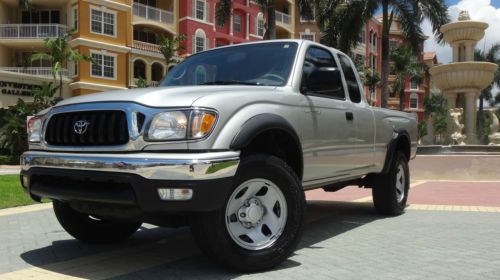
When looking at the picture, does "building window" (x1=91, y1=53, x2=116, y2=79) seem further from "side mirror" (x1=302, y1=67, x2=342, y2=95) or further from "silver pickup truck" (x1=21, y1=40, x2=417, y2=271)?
"silver pickup truck" (x1=21, y1=40, x2=417, y2=271)

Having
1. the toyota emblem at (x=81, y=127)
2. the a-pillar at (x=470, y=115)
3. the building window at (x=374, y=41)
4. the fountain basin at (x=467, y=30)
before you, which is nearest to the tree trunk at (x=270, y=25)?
the fountain basin at (x=467, y=30)

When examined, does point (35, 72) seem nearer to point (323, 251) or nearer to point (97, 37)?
point (97, 37)

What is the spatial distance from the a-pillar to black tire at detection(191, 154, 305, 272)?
20.5 m

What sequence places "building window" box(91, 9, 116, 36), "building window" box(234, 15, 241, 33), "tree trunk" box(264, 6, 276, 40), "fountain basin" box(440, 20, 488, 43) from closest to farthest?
"fountain basin" box(440, 20, 488, 43), "tree trunk" box(264, 6, 276, 40), "building window" box(91, 9, 116, 36), "building window" box(234, 15, 241, 33)

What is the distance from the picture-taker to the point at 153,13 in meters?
39.2

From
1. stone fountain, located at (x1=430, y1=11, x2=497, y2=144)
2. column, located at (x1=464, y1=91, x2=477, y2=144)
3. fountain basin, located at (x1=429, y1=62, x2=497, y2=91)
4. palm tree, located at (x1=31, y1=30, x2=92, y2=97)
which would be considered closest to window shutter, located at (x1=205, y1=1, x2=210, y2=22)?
palm tree, located at (x1=31, y1=30, x2=92, y2=97)

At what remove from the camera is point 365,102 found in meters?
6.47

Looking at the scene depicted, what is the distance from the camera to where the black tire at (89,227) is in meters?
5.16

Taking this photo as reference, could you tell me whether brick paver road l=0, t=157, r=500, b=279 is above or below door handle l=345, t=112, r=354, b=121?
below

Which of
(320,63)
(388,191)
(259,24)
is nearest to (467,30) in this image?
(388,191)

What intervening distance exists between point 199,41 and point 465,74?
2381 centimetres

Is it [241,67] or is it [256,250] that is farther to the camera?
[241,67]

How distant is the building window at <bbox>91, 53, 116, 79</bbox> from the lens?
34.3m

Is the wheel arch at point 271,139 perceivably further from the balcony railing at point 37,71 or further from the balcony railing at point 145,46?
the balcony railing at point 145,46
